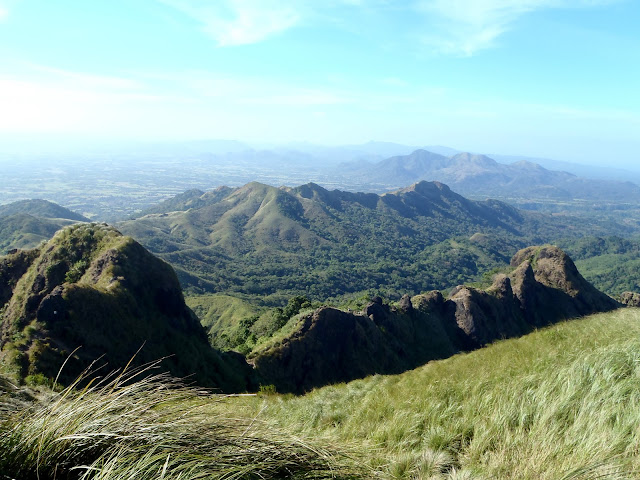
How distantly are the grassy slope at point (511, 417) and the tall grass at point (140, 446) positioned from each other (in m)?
1.13

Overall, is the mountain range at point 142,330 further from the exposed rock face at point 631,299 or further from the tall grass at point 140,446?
the exposed rock face at point 631,299

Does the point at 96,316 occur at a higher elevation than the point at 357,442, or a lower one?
lower

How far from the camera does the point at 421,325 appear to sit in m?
52.8

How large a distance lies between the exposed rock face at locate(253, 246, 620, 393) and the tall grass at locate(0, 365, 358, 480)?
30775 mm

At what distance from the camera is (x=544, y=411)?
14.9 ft

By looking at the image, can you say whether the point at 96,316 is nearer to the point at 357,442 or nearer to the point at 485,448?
the point at 357,442

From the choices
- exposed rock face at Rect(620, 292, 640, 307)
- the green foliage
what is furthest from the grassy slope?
exposed rock face at Rect(620, 292, 640, 307)

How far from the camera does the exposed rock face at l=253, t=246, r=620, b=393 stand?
36.1 m

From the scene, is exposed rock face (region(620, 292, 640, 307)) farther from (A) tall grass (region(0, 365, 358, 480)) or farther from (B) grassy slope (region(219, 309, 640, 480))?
(A) tall grass (region(0, 365, 358, 480))

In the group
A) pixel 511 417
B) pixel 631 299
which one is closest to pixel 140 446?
pixel 511 417

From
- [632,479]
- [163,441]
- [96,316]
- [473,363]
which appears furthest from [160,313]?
A: [632,479]

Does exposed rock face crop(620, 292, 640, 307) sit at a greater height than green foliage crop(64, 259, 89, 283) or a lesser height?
lesser

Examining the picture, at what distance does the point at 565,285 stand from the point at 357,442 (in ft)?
267

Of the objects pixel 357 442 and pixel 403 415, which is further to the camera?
pixel 403 415
